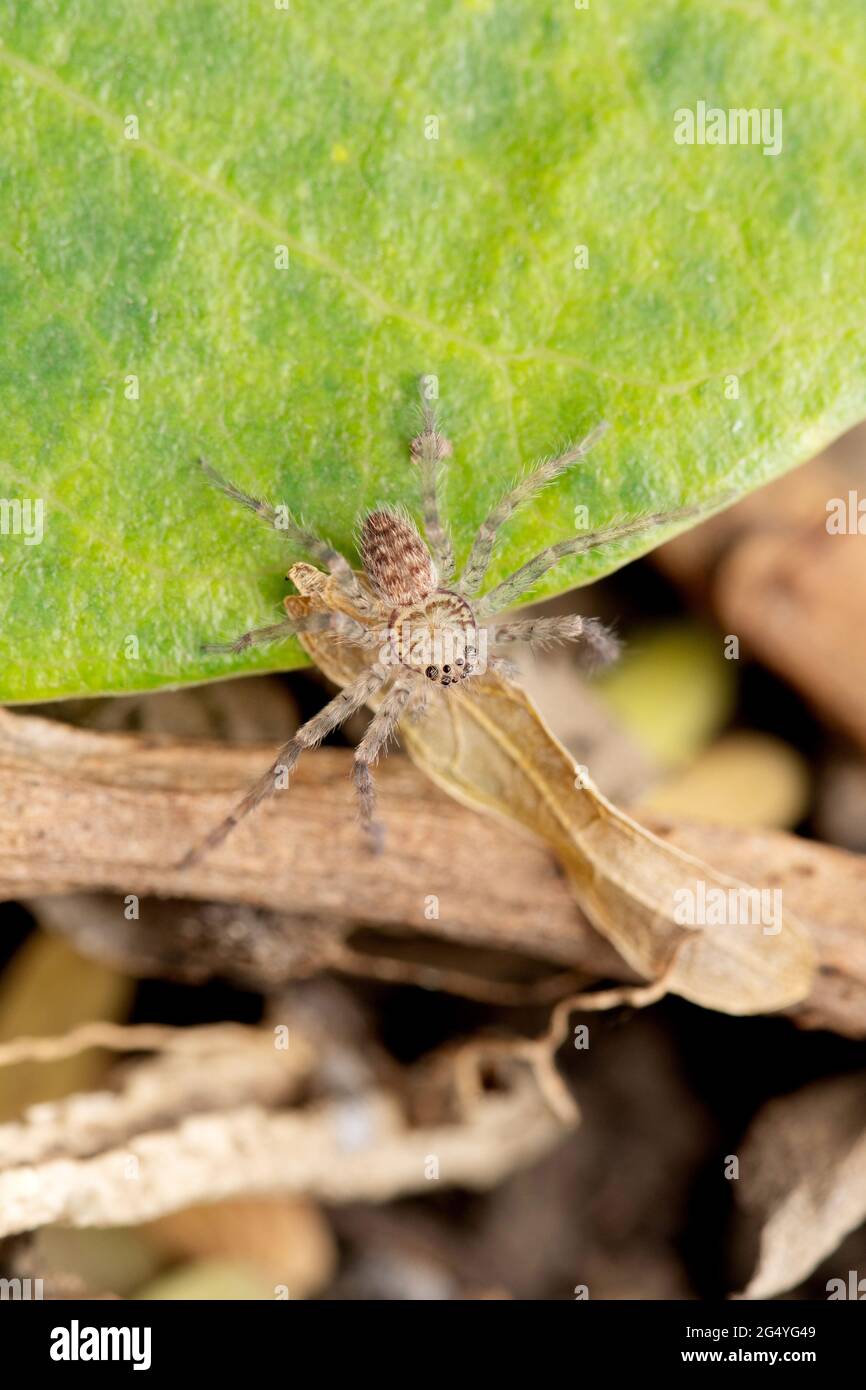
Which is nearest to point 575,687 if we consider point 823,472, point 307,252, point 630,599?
point 630,599

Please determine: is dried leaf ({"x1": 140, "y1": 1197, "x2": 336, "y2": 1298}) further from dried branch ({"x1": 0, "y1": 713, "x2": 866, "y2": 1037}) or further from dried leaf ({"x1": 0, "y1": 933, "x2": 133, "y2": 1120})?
dried branch ({"x1": 0, "y1": 713, "x2": 866, "y2": 1037})

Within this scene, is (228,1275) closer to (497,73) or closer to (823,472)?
(823,472)

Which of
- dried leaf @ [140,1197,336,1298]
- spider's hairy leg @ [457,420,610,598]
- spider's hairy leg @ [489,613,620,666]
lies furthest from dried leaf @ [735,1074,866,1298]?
spider's hairy leg @ [457,420,610,598]

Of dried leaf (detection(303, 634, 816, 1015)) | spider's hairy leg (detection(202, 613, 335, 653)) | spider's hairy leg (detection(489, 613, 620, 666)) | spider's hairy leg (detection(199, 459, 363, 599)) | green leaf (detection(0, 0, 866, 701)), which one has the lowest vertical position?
dried leaf (detection(303, 634, 816, 1015))

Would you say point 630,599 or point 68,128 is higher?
point 68,128

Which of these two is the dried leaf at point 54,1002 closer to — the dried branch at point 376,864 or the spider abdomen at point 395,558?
the dried branch at point 376,864

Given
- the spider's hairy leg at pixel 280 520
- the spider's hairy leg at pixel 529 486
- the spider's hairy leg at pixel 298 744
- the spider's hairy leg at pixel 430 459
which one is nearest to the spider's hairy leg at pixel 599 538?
the spider's hairy leg at pixel 529 486
